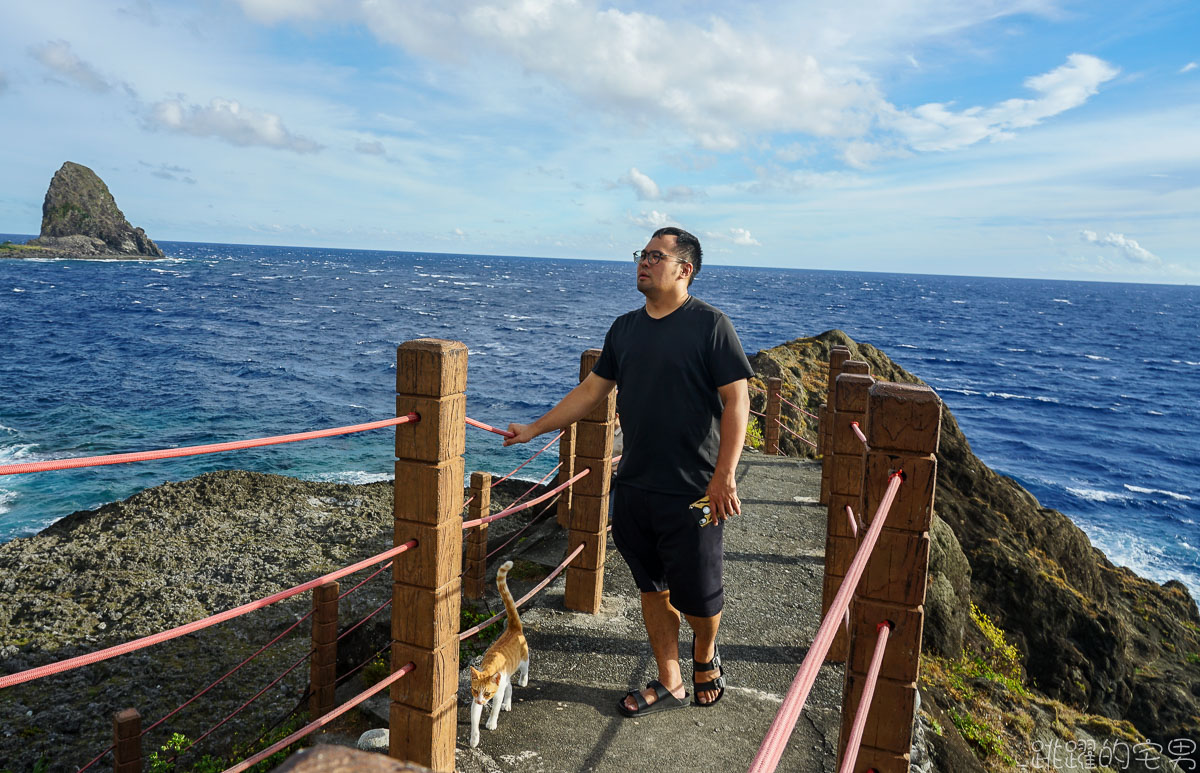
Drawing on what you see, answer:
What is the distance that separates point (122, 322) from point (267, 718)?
2070 inches

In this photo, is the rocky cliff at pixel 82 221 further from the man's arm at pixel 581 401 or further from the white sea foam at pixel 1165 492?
the man's arm at pixel 581 401

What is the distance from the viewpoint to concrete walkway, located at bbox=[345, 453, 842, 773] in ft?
12.0

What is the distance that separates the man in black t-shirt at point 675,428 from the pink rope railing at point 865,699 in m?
1.12

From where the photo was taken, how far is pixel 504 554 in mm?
8445

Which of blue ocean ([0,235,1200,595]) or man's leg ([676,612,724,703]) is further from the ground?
man's leg ([676,612,724,703])

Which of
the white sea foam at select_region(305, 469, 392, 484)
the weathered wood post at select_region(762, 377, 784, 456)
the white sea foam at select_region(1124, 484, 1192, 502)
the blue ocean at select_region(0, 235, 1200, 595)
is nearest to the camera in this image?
the weathered wood post at select_region(762, 377, 784, 456)

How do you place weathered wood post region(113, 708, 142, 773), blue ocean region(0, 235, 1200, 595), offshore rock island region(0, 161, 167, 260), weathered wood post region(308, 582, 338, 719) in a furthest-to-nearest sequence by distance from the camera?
offshore rock island region(0, 161, 167, 260)
blue ocean region(0, 235, 1200, 595)
weathered wood post region(308, 582, 338, 719)
weathered wood post region(113, 708, 142, 773)

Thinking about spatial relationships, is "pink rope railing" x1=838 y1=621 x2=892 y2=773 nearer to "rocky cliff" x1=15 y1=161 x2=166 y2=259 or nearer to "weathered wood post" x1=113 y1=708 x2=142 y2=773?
"weathered wood post" x1=113 y1=708 x2=142 y2=773

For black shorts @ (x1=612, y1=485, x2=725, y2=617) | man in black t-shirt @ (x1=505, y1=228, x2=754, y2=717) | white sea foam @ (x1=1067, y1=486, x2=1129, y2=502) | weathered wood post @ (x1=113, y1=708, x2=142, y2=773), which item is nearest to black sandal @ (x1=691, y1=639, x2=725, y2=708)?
man in black t-shirt @ (x1=505, y1=228, x2=754, y2=717)

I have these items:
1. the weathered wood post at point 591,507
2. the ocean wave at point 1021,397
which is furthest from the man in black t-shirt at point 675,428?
the ocean wave at point 1021,397

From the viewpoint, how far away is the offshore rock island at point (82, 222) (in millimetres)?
126312

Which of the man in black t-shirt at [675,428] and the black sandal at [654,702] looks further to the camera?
the black sandal at [654,702]

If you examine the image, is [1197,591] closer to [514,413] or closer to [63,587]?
[514,413]

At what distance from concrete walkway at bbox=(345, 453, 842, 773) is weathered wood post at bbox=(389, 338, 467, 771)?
21.0 inches
